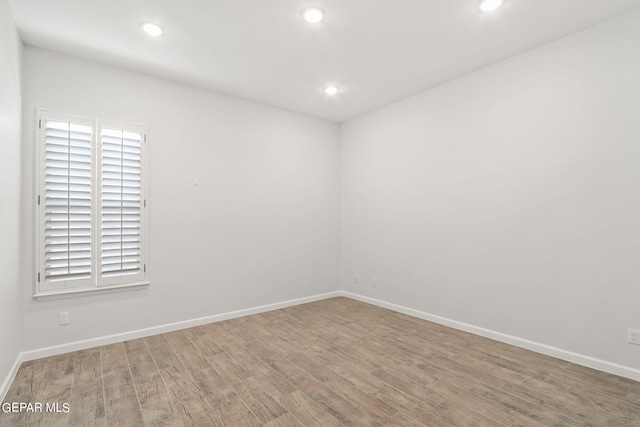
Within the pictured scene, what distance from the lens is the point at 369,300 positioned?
16.2ft

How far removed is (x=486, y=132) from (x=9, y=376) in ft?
16.3

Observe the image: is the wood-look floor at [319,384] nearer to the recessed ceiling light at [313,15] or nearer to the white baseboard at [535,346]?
the white baseboard at [535,346]

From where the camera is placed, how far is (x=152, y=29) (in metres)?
2.79

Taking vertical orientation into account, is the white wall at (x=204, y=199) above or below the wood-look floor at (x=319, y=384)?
above

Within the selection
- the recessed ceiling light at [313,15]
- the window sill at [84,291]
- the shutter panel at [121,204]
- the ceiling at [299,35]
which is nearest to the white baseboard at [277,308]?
the window sill at [84,291]

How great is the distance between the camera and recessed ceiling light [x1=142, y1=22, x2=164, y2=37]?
274 centimetres

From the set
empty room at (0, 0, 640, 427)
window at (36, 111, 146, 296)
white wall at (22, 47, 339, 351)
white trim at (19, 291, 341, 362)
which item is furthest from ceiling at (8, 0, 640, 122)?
white trim at (19, 291, 341, 362)

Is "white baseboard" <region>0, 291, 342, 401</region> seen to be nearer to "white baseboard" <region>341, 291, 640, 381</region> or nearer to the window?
the window

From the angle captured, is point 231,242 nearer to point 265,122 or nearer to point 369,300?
point 265,122

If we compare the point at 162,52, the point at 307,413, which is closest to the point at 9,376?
the point at 307,413

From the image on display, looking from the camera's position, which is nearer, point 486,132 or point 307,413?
point 307,413

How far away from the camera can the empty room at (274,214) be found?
2.44m

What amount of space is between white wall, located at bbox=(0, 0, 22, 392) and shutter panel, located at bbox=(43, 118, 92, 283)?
0.83ft

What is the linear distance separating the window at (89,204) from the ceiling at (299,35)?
31.6 inches
